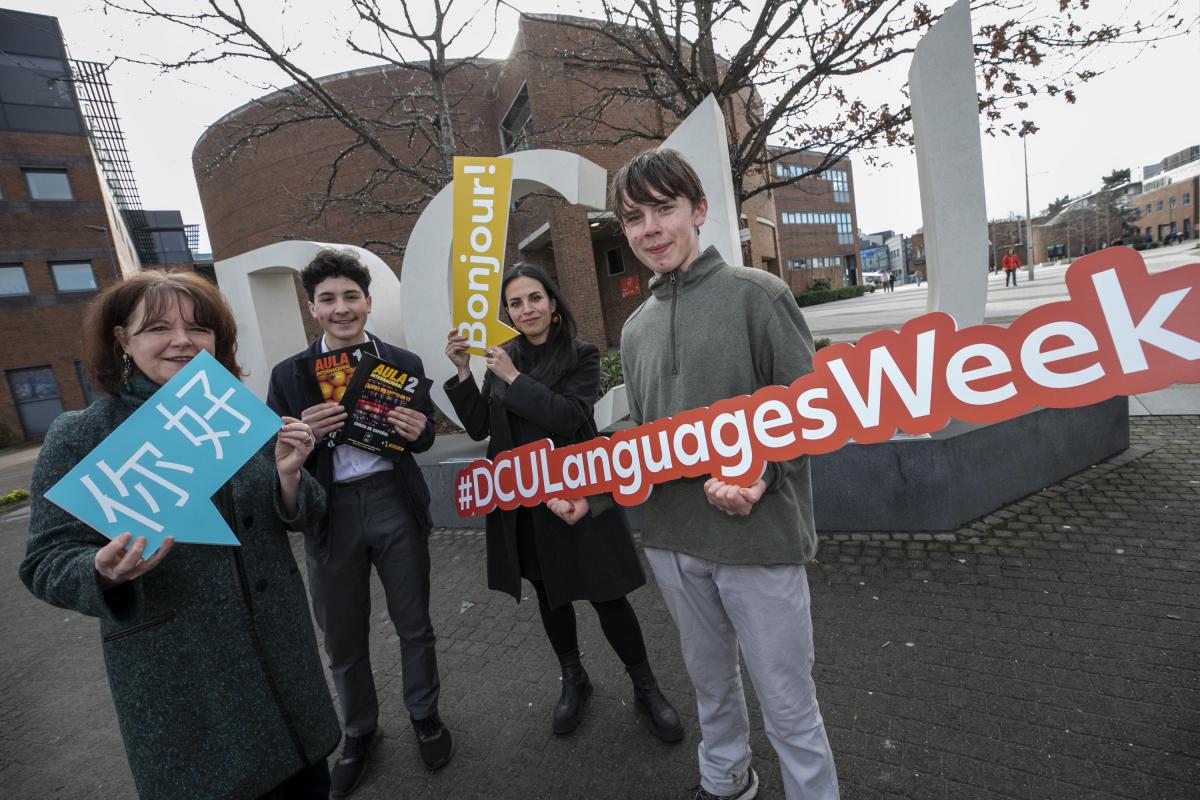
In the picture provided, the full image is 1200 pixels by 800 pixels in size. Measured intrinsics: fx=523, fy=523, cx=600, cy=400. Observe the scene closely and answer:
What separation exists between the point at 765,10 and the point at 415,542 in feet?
20.5

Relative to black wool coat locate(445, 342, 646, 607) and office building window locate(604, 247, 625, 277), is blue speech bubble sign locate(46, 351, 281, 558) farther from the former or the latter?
office building window locate(604, 247, 625, 277)

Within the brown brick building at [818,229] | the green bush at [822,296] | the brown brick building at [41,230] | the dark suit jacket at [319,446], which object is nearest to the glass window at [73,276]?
the brown brick building at [41,230]

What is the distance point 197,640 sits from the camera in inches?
56.1

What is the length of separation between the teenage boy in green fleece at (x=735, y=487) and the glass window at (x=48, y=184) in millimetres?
30270

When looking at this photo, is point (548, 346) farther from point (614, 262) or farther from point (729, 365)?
point (614, 262)

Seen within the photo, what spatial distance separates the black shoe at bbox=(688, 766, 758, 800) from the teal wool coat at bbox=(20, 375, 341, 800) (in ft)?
4.27

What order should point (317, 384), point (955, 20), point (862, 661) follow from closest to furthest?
point (317, 384)
point (862, 661)
point (955, 20)

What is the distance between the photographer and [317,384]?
227 cm

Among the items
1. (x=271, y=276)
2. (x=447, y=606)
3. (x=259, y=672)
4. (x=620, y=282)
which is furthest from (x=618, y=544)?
(x=620, y=282)

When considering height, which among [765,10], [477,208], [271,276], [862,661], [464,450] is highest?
[765,10]

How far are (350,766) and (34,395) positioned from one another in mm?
27973

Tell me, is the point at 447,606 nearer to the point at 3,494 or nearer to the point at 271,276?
the point at 271,276

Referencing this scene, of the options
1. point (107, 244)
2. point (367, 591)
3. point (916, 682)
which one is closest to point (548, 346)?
point (367, 591)

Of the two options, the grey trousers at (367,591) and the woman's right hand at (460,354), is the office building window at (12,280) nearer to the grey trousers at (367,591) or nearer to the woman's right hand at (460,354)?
the grey trousers at (367,591)
